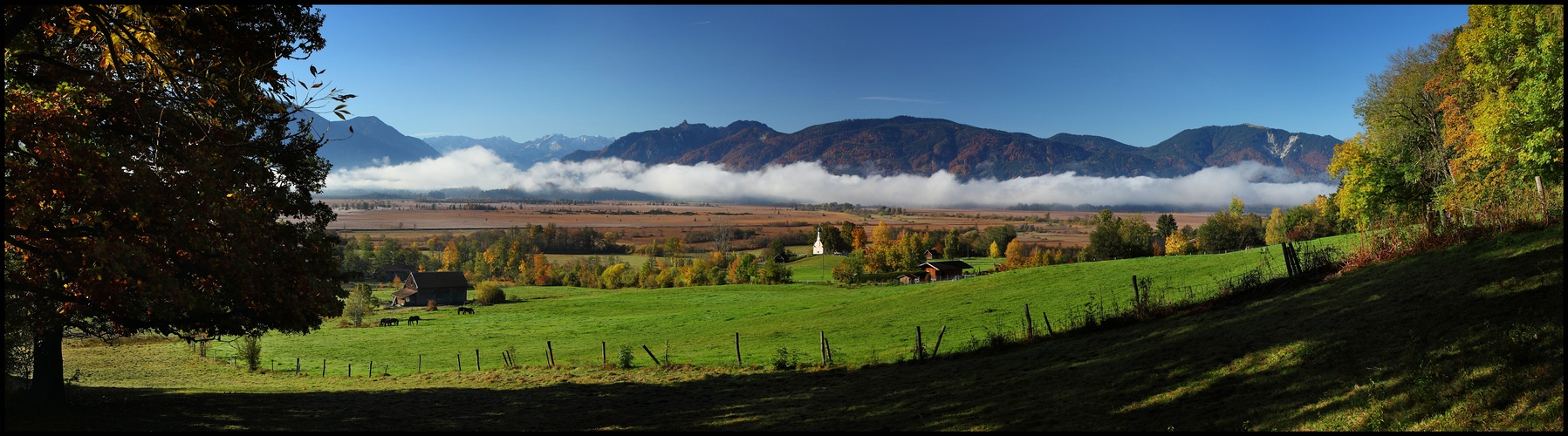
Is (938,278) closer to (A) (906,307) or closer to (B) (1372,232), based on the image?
(A) (906,307)

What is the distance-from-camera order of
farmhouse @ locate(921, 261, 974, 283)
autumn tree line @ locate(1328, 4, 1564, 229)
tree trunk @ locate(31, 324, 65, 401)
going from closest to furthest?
tree trunk @ locate(31, 324, 65, 401), autumn tree line @ locate(1328, 4, 1564, 229), farmhouse @ locate(921, 261, 974, 283)

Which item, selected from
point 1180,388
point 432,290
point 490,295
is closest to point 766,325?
point 1180,388

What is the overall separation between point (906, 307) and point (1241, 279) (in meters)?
23.4

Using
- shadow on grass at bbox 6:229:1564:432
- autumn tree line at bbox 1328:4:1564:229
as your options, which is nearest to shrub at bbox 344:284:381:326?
shadow on grass at bbox 6:229:1564:432

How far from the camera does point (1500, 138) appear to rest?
21.9m

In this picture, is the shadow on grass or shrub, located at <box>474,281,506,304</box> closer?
the shadow on grass

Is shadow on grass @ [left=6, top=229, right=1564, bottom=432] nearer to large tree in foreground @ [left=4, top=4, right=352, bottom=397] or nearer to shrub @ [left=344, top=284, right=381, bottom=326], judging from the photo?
large tree in foreground @ [left=4, top=4, right=352, bottom=397]

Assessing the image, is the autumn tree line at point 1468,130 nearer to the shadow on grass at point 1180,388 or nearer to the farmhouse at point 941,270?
the shadow on grass at point 1180,388

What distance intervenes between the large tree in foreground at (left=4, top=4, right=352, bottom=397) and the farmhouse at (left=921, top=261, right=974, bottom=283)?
86804mm

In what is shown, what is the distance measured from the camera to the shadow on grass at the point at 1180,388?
388 inches

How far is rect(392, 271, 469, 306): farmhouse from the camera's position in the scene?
91688mm

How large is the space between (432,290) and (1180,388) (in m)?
95.7

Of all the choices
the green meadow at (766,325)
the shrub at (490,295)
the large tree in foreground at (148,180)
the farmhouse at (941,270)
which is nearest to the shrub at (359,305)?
the green meadow at (766,325)

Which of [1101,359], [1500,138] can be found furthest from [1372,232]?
[1101,359]
